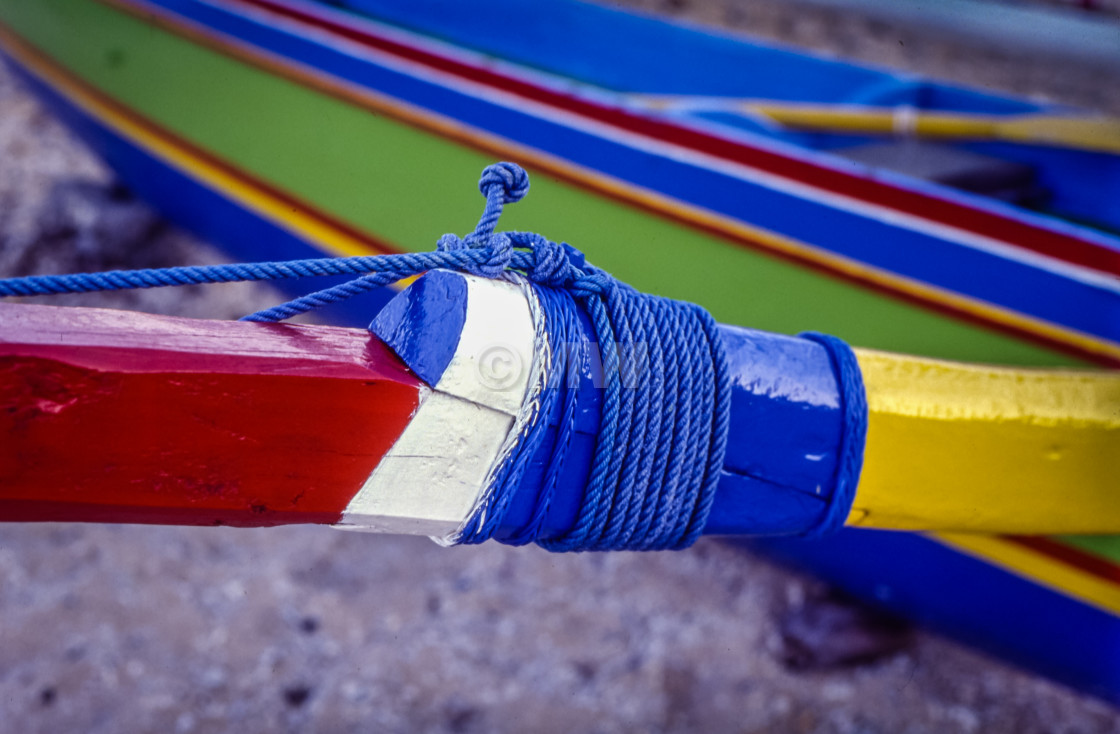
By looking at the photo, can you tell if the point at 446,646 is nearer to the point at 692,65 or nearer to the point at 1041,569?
the point at 1041,569

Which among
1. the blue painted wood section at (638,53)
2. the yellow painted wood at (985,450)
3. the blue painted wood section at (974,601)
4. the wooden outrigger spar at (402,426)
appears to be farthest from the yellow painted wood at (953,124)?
the wooden outrigger spar at (402,426)

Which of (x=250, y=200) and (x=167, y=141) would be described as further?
(x=167, y=141)

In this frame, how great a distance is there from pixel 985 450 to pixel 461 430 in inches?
29.5

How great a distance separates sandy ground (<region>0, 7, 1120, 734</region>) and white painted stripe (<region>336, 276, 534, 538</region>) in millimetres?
1244

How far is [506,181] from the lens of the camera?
3.34 ft

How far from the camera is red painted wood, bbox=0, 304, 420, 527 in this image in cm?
77

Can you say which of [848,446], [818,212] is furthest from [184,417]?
[818,212]

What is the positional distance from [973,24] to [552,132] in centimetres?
841

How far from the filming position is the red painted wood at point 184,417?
30.2 inches

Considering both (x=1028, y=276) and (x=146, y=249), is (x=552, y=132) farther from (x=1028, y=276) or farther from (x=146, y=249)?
(x=146, y=249)

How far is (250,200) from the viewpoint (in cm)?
350

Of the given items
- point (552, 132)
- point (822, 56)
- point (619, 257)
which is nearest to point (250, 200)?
point (552, 132)

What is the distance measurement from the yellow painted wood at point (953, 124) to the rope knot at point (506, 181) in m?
2.11

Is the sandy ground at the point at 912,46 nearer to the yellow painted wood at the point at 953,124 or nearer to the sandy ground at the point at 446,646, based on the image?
the yellow painted wood at the point at 953,124
